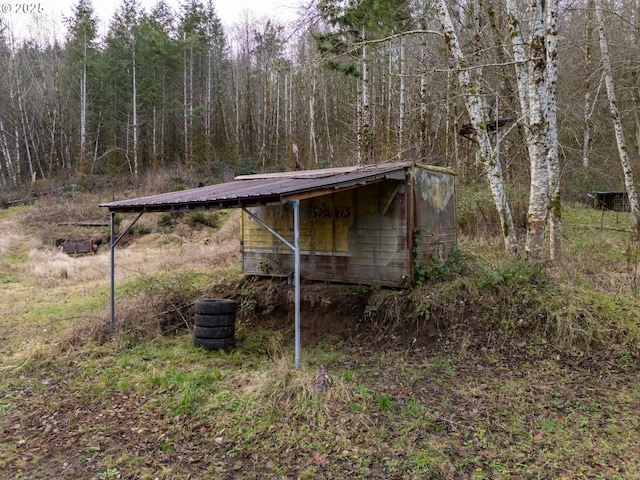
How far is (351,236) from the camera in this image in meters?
7.82

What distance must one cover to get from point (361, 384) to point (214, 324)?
2606 mm

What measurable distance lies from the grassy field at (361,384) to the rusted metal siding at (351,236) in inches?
22.8

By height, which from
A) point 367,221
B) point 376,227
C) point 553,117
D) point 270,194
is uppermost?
point 553,117

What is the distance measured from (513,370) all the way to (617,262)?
466cm

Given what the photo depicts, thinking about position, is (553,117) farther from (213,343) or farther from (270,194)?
(213,343)

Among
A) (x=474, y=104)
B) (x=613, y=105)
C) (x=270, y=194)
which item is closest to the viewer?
(x=270, y=194)

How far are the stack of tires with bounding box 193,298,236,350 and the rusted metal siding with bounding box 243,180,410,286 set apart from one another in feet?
6.91

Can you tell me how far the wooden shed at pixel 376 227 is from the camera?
732 centimetres

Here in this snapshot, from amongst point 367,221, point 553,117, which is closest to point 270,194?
point 367,221

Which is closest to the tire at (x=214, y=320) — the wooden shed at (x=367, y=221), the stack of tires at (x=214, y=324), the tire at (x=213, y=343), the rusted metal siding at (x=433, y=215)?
the stack of tires at (x=214, y=324)

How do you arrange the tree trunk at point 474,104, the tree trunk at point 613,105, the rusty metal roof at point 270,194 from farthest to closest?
the tree trunk at point 613,105 < the tree trunk at point 474,104 < the rusty metal roof at point 270,194

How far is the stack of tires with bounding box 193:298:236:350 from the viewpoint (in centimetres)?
667

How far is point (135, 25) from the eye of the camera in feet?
87.4

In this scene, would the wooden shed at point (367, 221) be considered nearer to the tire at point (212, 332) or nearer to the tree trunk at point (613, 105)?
the tire at point (212, 332)
